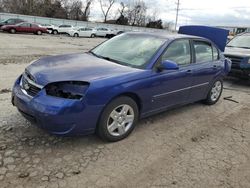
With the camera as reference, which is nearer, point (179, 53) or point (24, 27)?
point (179, 53)

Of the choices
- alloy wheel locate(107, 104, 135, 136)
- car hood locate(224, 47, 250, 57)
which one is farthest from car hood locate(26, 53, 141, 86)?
car hood locate(224, 47, 250, 57)

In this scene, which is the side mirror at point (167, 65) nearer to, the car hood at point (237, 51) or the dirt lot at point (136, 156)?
the dirt lot at point (136, 156)

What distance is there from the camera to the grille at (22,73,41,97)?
348 centimetres

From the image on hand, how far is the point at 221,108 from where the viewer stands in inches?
233

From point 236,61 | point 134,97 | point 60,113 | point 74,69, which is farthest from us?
point 236,61

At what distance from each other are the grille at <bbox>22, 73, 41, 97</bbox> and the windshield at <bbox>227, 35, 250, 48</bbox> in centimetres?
828

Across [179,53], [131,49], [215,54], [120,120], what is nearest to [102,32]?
[215,54]

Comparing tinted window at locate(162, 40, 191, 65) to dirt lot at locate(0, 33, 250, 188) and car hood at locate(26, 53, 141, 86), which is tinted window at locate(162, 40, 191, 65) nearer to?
car hood at locate(26, 53, 141, 86)

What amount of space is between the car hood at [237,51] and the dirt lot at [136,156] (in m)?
4.14

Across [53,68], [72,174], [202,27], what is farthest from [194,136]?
[202,27]

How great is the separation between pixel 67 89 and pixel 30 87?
631 millimetres

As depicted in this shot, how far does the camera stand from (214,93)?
19.7 feet

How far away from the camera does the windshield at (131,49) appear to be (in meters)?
4.27

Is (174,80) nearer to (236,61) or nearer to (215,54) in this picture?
(215,54)
